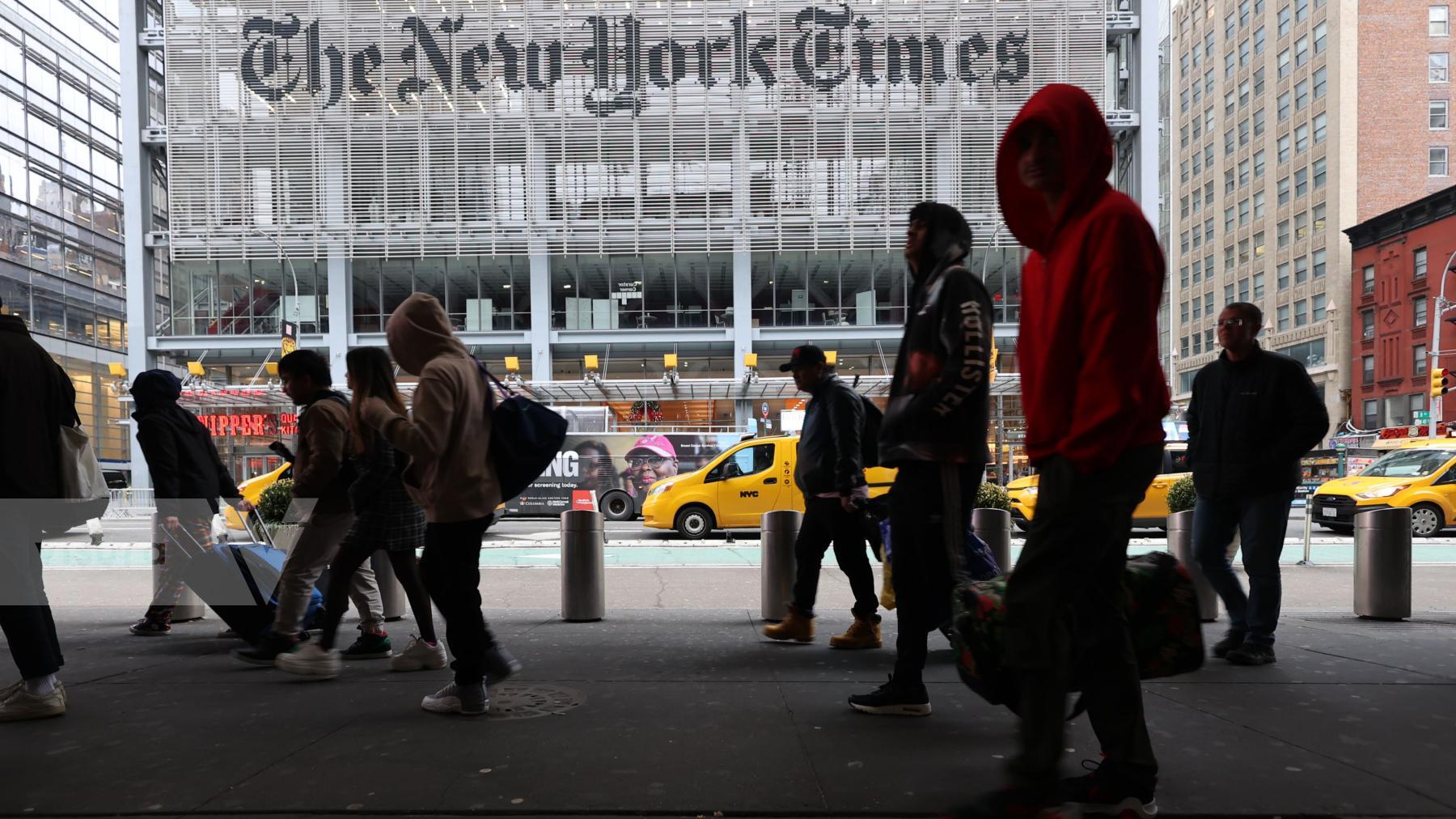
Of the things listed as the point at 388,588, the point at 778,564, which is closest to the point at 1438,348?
the point at 778,564

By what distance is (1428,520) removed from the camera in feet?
56.5

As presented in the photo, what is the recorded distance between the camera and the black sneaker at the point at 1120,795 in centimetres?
261

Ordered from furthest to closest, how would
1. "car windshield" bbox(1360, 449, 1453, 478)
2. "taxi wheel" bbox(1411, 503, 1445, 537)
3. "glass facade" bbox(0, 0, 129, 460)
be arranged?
1. "glass facade" bbox(0, 0, 129, 460)
2. "car windshield" bbox(1360, 449, 1453, 478)
3. "taxi wheel" bbox(1411, 503, 1445, 537)

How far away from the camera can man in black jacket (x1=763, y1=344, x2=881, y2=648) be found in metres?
5.15

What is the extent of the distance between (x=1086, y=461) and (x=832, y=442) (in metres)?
2.83

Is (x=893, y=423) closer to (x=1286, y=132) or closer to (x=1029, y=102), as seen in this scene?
(x=1029, y=102)

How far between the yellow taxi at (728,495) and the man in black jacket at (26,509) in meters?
13.4

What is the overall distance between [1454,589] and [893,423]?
8.66 metres

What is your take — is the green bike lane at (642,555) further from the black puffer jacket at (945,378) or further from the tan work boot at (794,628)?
the black puffer jacket at (945,378)

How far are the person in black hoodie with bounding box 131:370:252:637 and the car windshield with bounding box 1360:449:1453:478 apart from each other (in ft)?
64.1

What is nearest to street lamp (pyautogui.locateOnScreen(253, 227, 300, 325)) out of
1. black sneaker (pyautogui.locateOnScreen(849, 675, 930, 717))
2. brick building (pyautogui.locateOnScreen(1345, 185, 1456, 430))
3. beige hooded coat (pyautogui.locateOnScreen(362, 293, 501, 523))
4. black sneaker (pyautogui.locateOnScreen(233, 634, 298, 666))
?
black sneaker (pyautogui.locateOnScreen(233, 634, 298, 666))

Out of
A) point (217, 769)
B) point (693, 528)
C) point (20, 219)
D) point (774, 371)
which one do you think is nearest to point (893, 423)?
point (217, 769)

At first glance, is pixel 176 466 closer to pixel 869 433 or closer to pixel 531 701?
pixel 531 701

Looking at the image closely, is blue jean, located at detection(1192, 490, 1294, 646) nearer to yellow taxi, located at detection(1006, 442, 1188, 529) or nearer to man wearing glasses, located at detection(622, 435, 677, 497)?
yellow taxi, located at detection(1006, 442, 1188, 529)
